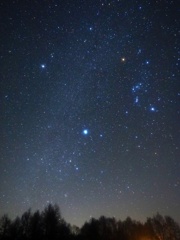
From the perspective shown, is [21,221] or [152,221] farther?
[152,221]

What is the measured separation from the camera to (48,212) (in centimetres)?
5322

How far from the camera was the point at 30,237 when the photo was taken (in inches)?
2020

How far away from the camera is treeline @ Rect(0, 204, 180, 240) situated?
50938 millimetres

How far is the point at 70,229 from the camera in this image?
6706 cm

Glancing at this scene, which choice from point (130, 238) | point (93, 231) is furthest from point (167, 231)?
point (93, 231)

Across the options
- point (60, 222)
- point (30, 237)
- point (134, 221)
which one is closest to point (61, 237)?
point (60, 222)

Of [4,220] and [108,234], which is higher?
[4,220]

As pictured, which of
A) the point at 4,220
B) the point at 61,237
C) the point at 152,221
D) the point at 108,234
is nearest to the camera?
the point at 61,237

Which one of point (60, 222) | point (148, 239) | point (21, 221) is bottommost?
point (148, 239)

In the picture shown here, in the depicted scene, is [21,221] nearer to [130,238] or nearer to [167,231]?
[130,238]

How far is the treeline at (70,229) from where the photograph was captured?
50938 mm

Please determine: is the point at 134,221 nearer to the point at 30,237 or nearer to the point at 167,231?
the point at 167,231

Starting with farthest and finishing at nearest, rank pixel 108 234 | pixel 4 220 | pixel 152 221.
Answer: pixel 152 221
pixel 108 234
pixel 4 220

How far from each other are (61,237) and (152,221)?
4543 centimetres
